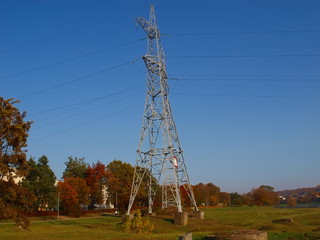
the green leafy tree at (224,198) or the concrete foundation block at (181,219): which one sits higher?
the concrete foundation block at (181,219)

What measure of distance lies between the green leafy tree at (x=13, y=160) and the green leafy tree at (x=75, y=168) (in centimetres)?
6099

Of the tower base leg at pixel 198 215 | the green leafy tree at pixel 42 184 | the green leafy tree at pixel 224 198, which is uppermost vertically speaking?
the green leafy tree at pixel 42 184

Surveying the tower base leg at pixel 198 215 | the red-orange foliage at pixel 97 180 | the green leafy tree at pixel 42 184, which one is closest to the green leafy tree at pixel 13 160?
the tower base leg at pixel 198 215

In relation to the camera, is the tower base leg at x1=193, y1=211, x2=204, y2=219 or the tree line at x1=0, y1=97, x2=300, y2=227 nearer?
the tree line at x1=0, y1=97, x2=300, y2=227

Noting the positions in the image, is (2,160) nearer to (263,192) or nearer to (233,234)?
(233,234)

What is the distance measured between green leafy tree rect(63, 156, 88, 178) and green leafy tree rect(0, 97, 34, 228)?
61.0 metres

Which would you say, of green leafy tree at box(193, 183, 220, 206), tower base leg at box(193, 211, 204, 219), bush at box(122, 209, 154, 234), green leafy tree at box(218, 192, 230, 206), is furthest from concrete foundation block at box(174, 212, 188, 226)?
green leafy tree at box(218, 192, 230, 206)

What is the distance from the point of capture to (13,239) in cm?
2483

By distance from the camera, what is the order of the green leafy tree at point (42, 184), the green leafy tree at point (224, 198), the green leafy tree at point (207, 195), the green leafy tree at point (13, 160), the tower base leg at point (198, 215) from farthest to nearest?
the green leafy tree at point (224, 198)
the green leafy tree at point (207, 195)
the green leafy tree at point (42, 184)
the tower base leg at point (198, 215)
the green leafy tree at point (13, 160)

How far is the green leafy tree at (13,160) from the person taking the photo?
22.0m

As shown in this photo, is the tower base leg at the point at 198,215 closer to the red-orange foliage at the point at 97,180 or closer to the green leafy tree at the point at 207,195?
the red-orange foliage at the point at 97,180

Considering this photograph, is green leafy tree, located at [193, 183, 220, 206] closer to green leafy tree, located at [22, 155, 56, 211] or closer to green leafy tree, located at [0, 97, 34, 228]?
green leafy tree, located at [22, 155, 56, 211]

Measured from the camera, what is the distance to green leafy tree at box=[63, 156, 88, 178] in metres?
83.5

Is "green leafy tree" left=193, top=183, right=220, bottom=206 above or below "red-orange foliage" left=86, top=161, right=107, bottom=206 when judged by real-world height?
below
